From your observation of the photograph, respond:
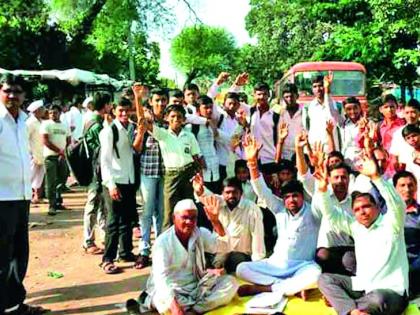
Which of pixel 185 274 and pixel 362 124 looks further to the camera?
pixel 362 124

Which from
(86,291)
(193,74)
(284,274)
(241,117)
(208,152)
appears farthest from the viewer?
(193,74)

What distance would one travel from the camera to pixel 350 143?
273 inches

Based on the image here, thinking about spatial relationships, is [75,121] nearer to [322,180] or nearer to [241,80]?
[241,80]

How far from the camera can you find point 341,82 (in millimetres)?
15766

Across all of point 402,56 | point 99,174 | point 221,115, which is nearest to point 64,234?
point 99,174

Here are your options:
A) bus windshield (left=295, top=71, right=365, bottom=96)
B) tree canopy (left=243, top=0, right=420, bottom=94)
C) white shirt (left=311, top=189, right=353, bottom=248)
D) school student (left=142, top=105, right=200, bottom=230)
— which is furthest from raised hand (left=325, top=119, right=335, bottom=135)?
bus windshield (left=295, top=71, right=365, bottom=96)

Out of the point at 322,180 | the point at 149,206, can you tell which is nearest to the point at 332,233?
the point at 322,180

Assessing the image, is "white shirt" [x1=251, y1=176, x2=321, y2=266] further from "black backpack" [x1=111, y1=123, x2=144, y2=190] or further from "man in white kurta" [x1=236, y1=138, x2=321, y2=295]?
"black backpack" [x1=111, y1=123, x2=144, y2=190]

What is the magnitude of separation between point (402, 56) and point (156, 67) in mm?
30605

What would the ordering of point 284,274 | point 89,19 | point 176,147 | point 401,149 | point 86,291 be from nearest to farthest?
1. point 284,274
2. point 86,291
3. point 176,147
4. point 401,149
5. point 89,19

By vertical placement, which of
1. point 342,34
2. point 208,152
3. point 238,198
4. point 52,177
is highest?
point 342,34

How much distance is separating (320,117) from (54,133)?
168 inches

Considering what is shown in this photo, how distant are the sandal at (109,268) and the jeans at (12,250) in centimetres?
119

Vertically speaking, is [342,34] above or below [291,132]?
above
